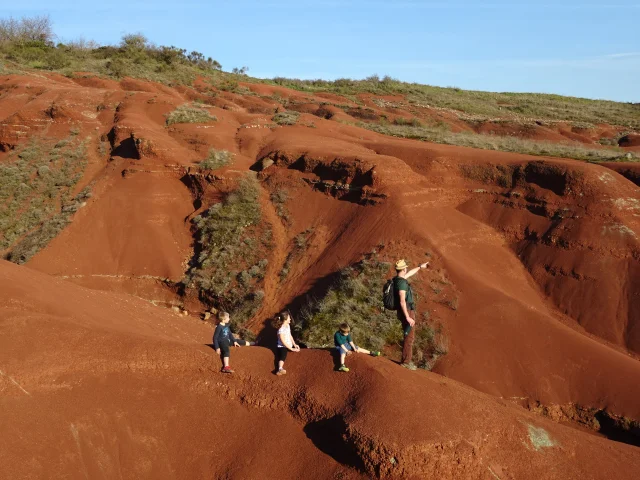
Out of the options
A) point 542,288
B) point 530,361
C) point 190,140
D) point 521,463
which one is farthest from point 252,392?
point 190,140

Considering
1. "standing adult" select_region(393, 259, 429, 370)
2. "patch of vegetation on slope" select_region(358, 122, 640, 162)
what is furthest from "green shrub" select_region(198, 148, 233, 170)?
"standing adult" select_region(393, 259, 429, 370)

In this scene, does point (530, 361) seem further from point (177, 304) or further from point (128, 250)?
point (128, 250)

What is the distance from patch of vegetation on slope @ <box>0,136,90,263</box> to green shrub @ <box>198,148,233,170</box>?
213 inches

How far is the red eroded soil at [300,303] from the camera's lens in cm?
685

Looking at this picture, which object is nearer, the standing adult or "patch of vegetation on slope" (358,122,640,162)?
the standing adult

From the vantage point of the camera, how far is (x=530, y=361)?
43.1 ft

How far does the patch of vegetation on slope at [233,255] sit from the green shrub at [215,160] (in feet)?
5.39

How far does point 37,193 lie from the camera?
2586 centimetres

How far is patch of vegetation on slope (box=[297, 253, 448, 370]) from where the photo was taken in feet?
44.9

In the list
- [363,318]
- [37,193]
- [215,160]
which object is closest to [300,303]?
[363,318]

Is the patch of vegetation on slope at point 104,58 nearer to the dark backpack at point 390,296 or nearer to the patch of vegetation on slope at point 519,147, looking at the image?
the patch of vegetation on slope at point 519,147

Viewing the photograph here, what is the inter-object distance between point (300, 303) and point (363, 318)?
2.96 metres

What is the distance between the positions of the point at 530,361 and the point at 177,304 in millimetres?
11869

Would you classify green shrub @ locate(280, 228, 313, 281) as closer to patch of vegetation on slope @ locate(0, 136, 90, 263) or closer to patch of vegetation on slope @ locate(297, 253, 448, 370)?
patch of vegetation on slope @ locate(297, 253, 448, 370)
